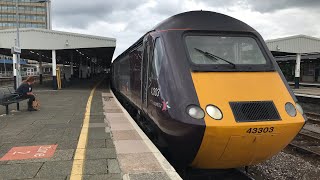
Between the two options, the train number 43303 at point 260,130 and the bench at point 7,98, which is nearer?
the train number 43303 at point 260,130

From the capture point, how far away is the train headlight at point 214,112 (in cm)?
553

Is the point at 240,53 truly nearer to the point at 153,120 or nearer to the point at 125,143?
the point at 153,120

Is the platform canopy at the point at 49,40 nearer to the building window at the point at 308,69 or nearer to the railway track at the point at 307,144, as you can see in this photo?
the railway track at the point at 307,144

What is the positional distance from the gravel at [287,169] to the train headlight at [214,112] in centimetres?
265

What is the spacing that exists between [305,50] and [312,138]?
938 inches

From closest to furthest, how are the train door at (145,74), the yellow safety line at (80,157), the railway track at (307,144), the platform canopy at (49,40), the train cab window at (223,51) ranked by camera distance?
1. the yellow safety line at (80,157)
2. the train cab window at (223,51)
3. the train door at (145,74)
4. the railway track at (307,144)
5. the platform canopy at (49,40)

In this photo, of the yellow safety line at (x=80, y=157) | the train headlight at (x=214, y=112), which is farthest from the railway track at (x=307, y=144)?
the yellow safety line at (x=80, y=157)

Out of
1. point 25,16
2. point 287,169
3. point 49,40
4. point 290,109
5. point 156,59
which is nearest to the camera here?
point 290,109

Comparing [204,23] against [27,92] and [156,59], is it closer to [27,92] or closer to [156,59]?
[156,59]

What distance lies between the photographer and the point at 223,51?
22.0 ft

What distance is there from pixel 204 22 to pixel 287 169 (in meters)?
3.80

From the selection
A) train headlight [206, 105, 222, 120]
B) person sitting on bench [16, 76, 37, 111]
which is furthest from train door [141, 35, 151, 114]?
person sitting on bench [16, 76, 37, 111]

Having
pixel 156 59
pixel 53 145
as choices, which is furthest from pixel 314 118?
pixel 53 145

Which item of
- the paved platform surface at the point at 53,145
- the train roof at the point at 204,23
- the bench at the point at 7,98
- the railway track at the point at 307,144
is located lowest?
the railway track at the point at 307,144
